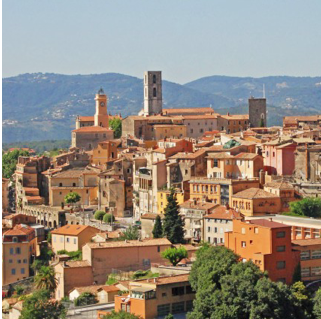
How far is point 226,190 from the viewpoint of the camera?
143 ft

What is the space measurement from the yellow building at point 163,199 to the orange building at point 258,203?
3883mm

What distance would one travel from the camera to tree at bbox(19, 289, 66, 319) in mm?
32094

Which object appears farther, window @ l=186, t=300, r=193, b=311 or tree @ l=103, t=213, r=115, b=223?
tree @ l=103, t=213, r=115, b=223

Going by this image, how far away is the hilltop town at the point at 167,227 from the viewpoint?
31.7 meters

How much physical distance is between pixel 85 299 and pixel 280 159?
584 inches

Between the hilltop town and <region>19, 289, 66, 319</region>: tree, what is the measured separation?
0.25m

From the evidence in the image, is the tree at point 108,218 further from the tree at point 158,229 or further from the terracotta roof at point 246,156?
the terracotta roof at point 246,156

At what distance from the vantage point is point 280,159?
45.9m

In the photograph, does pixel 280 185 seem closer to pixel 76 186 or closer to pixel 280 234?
pixel 280 234

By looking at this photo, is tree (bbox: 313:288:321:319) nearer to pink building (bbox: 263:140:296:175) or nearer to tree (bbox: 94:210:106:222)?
pink building (bbox: 263:140:296:175)

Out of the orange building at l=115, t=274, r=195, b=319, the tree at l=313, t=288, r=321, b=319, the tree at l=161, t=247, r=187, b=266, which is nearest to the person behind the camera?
the tree at l=313, t=288, r=321, b=319

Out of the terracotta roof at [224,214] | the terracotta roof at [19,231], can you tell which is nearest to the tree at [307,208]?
the terracotta roof at [224,214]

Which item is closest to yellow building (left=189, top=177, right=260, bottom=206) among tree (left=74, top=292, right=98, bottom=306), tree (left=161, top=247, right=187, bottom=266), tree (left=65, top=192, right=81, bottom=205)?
tree (left=161, top=247, right=187, bottom=266)

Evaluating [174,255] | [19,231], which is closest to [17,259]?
[19,231]
